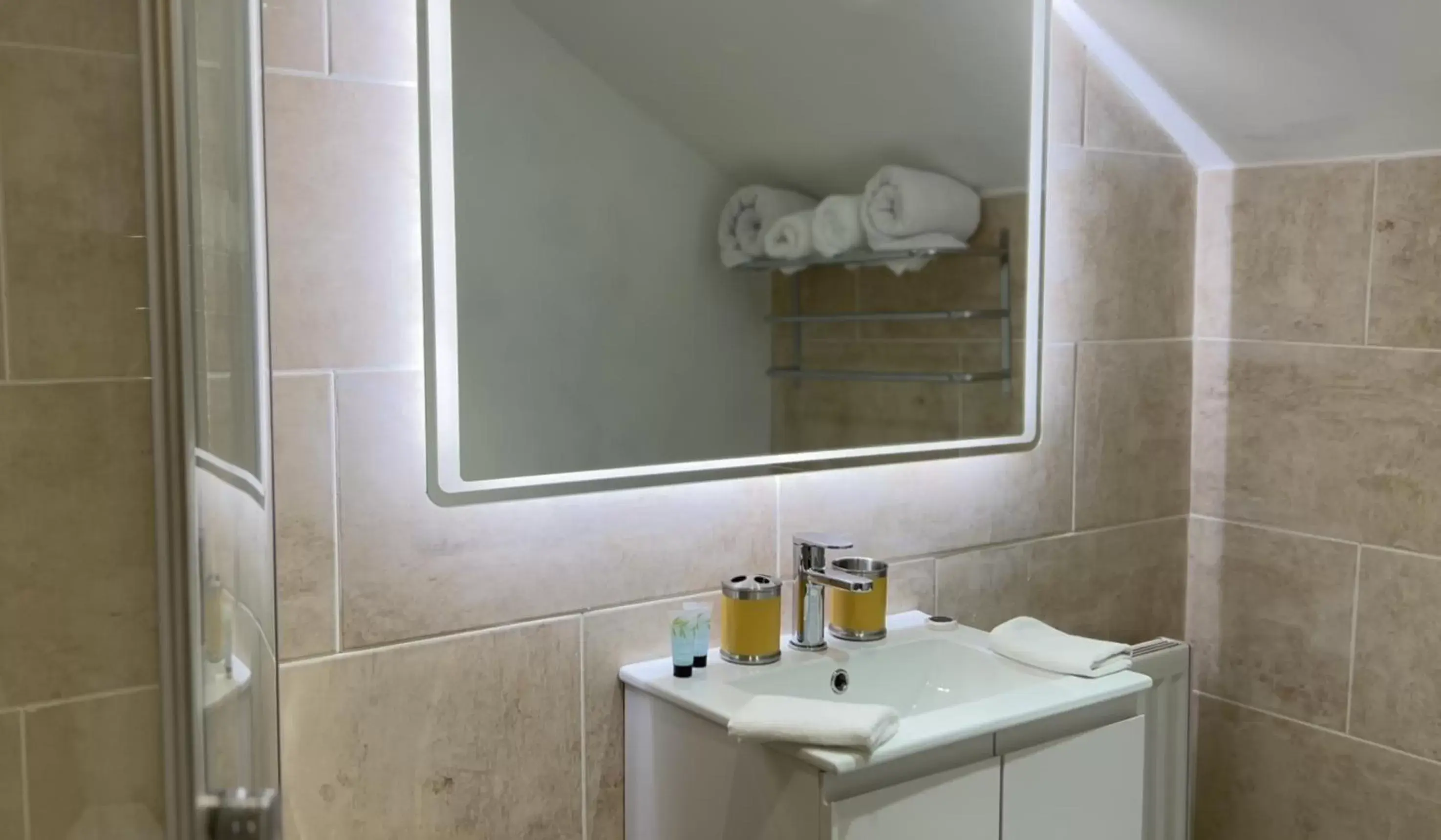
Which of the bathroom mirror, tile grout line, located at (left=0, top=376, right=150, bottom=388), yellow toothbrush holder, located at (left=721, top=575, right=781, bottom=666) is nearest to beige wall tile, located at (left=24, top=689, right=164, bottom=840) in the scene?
tile grout line, located at (left=0, top=376, right=150, bottom=388)

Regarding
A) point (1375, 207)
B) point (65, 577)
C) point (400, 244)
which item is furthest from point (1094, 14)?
point (65, 577)

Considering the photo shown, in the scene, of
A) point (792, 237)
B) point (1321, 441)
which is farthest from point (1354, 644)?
point (792, 237)

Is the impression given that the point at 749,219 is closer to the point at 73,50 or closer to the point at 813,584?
the point at 813,584

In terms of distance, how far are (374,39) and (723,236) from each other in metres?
0.51

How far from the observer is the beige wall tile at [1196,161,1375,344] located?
6.44 ft

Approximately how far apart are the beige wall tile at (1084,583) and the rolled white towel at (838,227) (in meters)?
0.51

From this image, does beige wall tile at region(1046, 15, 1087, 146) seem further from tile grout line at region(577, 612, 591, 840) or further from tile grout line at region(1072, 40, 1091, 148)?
tile grout line at region(577, 612, 591, 840)

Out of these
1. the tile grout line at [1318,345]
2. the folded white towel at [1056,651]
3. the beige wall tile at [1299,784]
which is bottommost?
the beige wall tile at [1299,784]

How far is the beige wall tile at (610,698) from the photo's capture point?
1559 mm

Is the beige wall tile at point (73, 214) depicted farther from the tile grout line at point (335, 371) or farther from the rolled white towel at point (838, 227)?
the rolled white towel at point (838, 227)

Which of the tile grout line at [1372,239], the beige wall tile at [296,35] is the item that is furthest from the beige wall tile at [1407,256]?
the beige wall tile at [296,35]

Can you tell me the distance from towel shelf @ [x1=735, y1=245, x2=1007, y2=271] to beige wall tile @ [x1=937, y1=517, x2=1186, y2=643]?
1.51 ft

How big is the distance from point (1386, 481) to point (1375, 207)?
42cm

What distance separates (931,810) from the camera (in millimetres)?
1371
